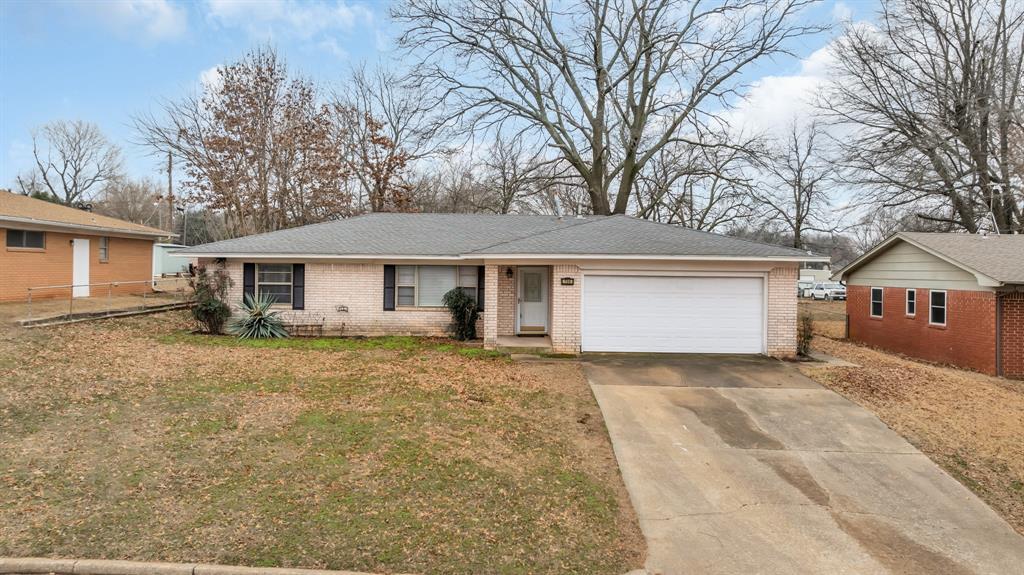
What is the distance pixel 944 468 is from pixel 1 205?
2531 cm

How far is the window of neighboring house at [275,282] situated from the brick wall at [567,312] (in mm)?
7881

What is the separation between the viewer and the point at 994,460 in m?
6.34

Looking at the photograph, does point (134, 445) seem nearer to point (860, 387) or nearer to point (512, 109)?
point (860, 387)

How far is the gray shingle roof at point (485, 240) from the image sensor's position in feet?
39.5

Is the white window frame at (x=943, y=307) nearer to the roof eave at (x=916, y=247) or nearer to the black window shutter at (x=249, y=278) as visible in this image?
the roof eave at (x=916, y=247)

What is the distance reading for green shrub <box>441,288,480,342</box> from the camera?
14.1 meters

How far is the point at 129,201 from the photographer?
5231cm

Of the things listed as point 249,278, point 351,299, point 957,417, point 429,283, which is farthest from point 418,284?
point 957,417

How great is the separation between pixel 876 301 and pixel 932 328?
282cm

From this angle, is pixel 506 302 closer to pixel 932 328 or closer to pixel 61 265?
pixel 932 328

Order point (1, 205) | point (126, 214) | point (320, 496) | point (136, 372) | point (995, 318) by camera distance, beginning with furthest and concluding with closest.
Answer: point (126, 214)
point (1, 205)
point (995, 318)
point (136, 372)
point (320, 496)

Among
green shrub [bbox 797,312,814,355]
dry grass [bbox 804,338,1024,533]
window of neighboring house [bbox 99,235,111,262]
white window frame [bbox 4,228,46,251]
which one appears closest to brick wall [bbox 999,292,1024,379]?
dry grass [bbox 804,338,1024,533]

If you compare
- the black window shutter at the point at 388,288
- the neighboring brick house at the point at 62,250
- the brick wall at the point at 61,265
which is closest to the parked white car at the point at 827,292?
the black window shutter at the point at 388,288

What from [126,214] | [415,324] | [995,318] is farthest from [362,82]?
[126,214]
